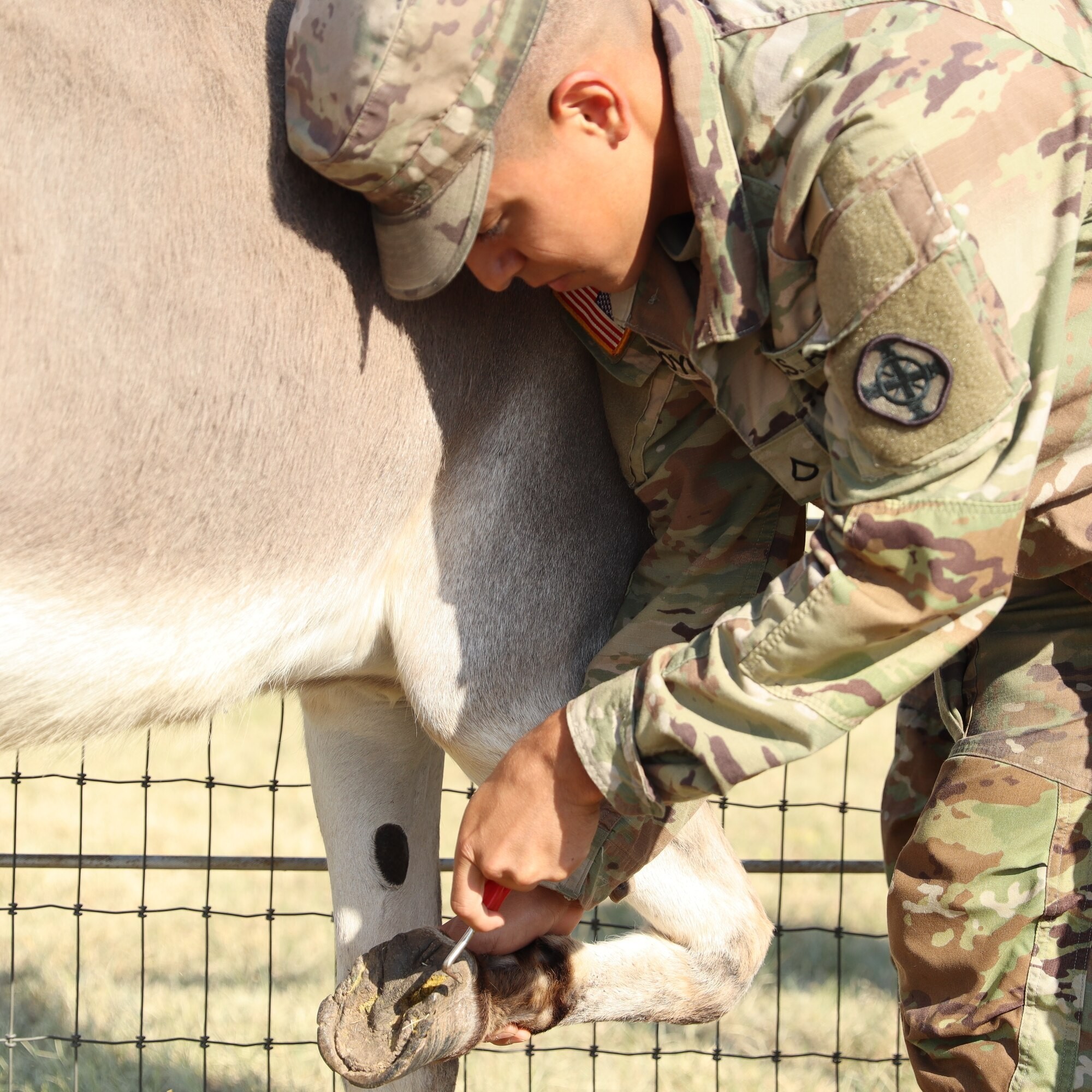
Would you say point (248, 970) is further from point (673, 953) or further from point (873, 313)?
point (873, 313)

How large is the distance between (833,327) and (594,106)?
39cm

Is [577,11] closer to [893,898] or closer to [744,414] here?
[744,414]

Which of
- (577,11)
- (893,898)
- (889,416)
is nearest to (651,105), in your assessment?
(577,11)

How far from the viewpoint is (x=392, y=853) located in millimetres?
2668

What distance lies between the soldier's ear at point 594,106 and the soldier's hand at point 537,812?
71 centimetres

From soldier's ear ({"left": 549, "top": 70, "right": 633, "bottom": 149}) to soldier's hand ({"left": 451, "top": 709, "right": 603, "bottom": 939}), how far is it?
2.34 feet

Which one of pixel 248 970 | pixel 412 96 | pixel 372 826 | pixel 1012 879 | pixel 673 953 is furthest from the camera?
pixel 248 970

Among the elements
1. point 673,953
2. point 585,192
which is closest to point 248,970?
point 673,953

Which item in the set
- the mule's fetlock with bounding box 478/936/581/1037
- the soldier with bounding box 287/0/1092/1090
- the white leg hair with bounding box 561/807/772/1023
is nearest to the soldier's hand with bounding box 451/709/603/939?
the soldier with bounding box 287/0/1092/1090

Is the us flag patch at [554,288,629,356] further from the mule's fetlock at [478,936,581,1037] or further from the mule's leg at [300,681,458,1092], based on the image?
the mule's fetlock at [478,936,581,1037]

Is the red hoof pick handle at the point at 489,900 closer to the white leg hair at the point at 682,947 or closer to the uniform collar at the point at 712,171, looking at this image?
the white leg hair at the point at 682,947

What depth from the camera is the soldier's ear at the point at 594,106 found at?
1582 mm

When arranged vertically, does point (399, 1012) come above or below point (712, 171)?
below

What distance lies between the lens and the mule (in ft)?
5.73
